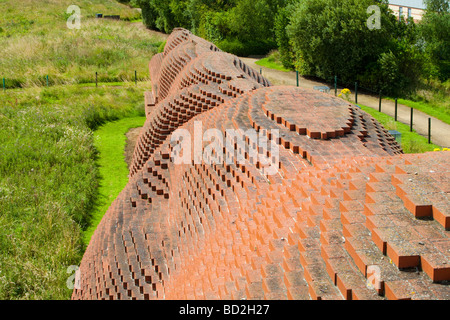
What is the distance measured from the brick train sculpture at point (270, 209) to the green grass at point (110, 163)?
1829 millimetres

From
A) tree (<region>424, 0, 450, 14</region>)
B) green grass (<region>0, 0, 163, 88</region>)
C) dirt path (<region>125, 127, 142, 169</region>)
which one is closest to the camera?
dirt path (<region>125, 127, 142, 169</region>)

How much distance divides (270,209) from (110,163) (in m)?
11.2

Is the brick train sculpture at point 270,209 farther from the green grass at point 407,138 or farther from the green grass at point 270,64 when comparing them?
the green grass at point 270,64

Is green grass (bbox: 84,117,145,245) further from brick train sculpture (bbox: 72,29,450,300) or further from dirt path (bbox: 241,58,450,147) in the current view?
dirt path (bbox: 241,58,450,147)

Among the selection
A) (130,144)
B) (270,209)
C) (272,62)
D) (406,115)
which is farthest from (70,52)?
(270,209)

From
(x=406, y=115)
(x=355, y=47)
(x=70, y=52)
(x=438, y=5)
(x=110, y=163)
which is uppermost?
(x=438, y=5)

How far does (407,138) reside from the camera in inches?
688

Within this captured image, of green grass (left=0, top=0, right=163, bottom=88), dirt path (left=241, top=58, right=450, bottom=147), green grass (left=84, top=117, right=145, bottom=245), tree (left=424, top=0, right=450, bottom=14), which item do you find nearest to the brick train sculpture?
green grass (left=84, top=117, right=145, bottom=245)

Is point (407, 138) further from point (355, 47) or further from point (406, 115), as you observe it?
point (355, 47)

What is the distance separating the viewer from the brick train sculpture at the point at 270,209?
3605 millimetres

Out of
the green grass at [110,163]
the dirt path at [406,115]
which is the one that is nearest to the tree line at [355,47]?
the dirt path at [406,115]

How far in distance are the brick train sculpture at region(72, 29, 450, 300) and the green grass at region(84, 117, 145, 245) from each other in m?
1.83

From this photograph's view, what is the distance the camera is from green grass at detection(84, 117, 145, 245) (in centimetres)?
1262
